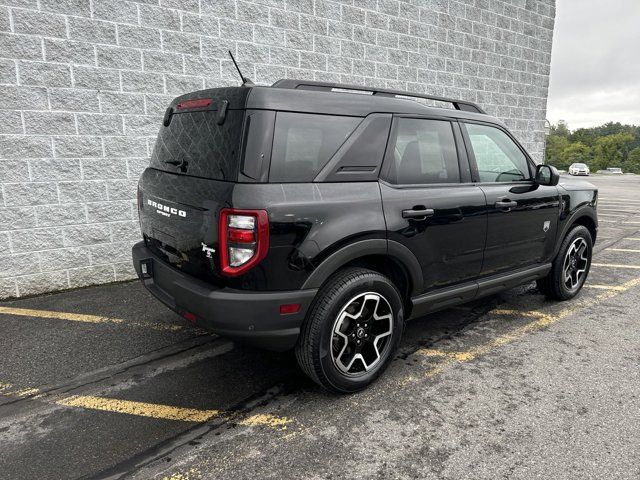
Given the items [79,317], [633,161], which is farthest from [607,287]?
[633,161]

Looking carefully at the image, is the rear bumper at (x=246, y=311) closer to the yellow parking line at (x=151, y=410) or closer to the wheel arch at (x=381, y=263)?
the wheel arch at (x=381, y=263)

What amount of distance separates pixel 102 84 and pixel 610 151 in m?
124

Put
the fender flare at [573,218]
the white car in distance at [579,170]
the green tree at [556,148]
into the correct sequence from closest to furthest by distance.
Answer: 1. the fender flare at [573,218]
2. the white car in distance at [579,170]
3. the green tree at [556,148]

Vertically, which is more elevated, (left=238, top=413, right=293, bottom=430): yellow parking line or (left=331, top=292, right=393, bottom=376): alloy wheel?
(left=331, top=292, right=393, bottom=376): alloy wheel

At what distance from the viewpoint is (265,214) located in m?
2.44

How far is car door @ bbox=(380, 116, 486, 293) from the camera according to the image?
305cm

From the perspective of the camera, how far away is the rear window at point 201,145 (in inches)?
101

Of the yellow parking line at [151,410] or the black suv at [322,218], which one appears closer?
the black suv at [322,218]

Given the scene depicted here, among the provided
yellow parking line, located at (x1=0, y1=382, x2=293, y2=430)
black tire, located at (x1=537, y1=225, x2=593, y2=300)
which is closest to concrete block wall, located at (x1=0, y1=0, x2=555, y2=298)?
yellow parking line, located at (x1=0, y1=382, x2=293, y2=430)

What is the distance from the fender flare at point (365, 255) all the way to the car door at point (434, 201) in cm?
5

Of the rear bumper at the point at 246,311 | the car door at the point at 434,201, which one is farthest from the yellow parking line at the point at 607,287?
the rear bumper at the point at 246,311

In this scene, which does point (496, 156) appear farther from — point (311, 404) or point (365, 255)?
point (311, 404)

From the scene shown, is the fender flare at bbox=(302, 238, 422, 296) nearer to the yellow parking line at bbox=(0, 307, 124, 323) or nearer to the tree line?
the yellow parking line at bbox=(0, 307, 124, 323)

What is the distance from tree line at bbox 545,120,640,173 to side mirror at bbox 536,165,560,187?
101 metres
